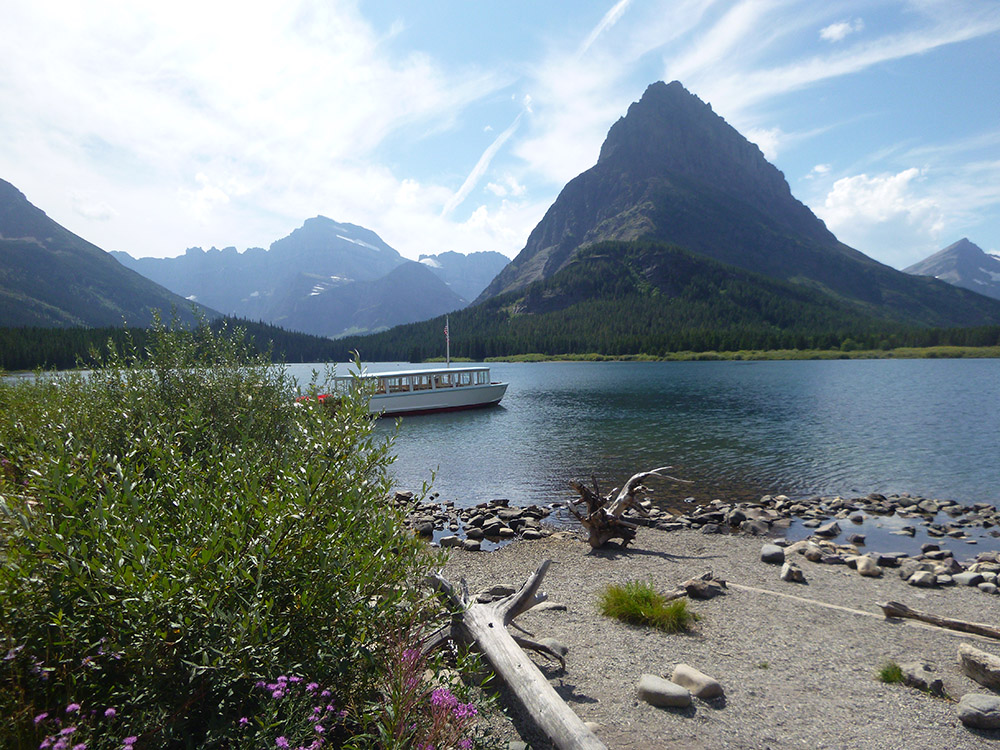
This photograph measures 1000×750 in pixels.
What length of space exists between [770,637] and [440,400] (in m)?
47.1

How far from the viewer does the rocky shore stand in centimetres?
638

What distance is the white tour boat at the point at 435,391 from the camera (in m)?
52.1

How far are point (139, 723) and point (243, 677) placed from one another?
625 millimetres

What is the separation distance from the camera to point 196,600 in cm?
355

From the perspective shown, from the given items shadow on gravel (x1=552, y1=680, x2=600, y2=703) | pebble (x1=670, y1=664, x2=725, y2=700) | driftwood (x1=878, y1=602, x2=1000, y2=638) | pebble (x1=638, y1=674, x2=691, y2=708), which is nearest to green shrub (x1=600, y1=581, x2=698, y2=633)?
pebble (x1=670, y1=664, x2=725, y2=700)

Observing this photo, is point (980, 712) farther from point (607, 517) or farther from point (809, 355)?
point (809, 355)

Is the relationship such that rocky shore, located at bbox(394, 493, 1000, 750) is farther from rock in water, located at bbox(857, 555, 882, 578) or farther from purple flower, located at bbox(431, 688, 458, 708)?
purple flower, located at bbox(431, 688, 458, 708)

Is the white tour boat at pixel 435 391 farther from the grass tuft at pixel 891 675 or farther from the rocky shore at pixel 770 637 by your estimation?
the grass tuft at pixel 891 675

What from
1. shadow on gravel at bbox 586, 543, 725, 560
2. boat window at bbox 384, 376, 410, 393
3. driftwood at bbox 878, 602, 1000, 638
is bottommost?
shadow on gravel at bbox 586, 543, 725, 560

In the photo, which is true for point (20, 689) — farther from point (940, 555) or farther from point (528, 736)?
point (940, 555)

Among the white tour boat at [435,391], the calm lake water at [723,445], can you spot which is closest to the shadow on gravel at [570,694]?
the calm lake water at [723,445]

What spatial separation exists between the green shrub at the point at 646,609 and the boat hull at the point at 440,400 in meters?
42.7

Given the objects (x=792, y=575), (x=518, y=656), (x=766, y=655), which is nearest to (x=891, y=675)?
(x=766, y=655)

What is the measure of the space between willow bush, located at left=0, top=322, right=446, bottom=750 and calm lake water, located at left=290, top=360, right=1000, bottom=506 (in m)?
19.0
